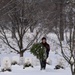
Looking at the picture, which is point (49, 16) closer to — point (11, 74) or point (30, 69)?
point (30, 69)

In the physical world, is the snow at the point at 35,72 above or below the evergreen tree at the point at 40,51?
below

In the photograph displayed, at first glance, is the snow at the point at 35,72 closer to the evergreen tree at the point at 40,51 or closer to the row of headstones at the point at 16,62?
the row of headstones at the point at 16,62

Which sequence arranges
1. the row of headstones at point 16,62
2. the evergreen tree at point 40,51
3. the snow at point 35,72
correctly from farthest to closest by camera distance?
1. the row of headstones at point 16,62
2. the evergreen tree at point 40,51
3. the snow at point 35,72

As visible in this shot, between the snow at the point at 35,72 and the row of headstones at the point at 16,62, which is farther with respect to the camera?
the row of headstones at the point at 16,62

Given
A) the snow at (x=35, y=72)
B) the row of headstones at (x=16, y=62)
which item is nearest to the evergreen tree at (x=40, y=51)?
the snow at (x=35, y=72)

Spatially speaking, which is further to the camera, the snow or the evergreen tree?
the evergreen tree

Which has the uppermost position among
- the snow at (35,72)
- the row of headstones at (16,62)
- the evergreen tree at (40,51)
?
the evergreen tree at (40,51)

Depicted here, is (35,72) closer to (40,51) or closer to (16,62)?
(40,51)

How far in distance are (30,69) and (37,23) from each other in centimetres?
551

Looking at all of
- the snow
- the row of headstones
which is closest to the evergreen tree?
the snow

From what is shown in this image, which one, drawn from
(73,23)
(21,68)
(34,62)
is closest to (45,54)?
(21,68)

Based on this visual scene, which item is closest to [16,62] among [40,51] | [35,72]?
[40,51]

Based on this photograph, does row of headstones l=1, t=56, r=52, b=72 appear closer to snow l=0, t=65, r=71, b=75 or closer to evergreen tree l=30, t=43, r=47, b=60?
snow l=0, t=65, r=71, b=75

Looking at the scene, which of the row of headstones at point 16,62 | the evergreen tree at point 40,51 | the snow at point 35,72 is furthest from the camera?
the row of headstones at point 16,62
